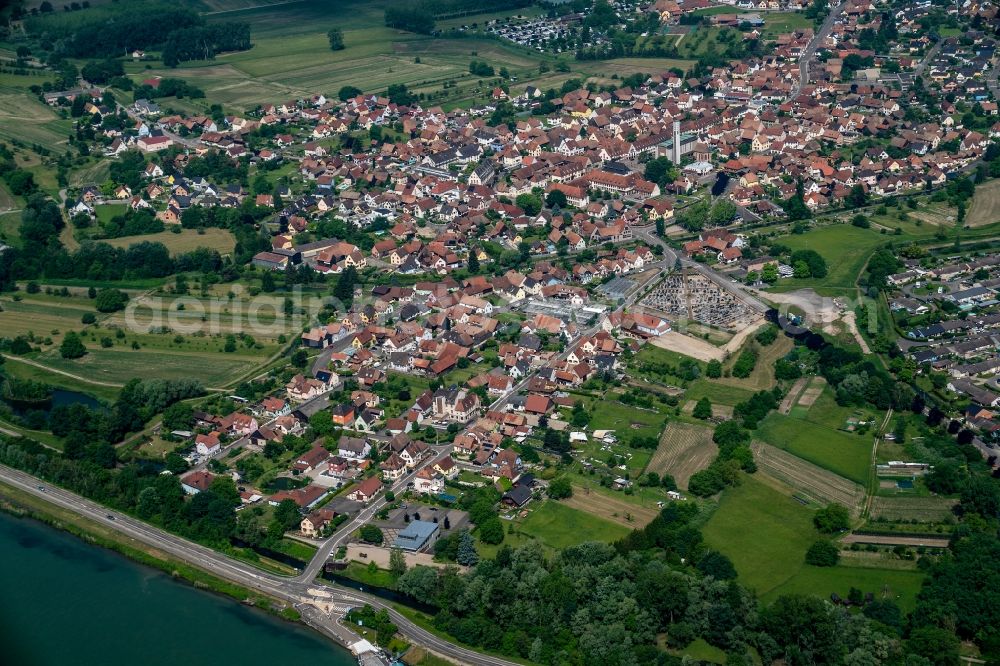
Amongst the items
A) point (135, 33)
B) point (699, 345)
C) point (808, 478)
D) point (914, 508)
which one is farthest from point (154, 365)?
point (135, 33)

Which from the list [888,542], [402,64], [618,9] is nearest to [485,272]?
[888,542]

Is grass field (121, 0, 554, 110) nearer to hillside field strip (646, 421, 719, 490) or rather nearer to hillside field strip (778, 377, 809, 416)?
hillside field strip (778, 377, 809, 416)

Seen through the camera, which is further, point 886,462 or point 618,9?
point 618,9

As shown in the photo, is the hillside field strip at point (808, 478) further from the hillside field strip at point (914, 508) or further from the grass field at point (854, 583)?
the grass field at point (854, 583)

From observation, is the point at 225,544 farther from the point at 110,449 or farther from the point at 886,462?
the point at 886,462

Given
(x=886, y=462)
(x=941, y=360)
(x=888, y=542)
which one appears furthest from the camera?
(x=941, y=360)

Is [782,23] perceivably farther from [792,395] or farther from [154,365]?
[154,365]
